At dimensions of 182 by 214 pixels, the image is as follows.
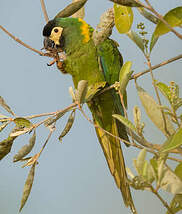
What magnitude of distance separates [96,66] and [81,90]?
58cm

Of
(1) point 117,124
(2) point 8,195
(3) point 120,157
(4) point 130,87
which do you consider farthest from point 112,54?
(2) point 8,195

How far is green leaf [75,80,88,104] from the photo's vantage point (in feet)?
2.15

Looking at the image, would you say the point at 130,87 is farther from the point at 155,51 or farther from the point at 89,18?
the point at 89,18

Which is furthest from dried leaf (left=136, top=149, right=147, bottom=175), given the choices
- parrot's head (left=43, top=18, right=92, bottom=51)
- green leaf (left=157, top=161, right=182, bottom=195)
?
parrot's head (left=43, top=18, right=92, bottom=51)

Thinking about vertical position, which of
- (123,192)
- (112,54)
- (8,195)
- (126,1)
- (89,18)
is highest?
(89,18)

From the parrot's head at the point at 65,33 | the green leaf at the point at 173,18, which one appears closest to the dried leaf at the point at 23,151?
the green leaf at the point at 173,18

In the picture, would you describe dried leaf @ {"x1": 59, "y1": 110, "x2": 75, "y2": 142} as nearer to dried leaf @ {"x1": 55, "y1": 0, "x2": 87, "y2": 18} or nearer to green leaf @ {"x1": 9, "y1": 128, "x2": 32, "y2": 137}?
green leaf @ {"x1": 9, "y1": 128, "x2": 32, "y2": 137}

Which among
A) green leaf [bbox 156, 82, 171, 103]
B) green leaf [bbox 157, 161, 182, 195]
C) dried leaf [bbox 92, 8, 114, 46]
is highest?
dried leaf [bbox 92, 8, 114, 46]

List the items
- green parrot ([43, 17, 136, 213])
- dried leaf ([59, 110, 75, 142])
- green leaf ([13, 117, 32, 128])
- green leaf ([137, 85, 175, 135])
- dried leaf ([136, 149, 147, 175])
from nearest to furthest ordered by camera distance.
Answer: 1. dried leaf ([136, 149, 147, 175])
2. green leaf ([137, 85, 175, 135])
3. green leaf ([13, 117, 32, 128])
4. dried leaf ([59, 110, 75, 142])
5. green parrot ([43, 17, 136, 213])

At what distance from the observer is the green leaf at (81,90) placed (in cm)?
66

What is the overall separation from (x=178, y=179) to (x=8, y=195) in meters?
1.85

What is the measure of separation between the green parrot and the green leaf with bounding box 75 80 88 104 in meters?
0.49

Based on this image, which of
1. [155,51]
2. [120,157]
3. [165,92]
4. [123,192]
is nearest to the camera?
[165,92]

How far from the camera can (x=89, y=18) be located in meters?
1.97
